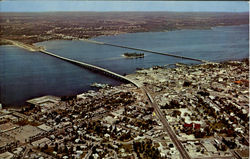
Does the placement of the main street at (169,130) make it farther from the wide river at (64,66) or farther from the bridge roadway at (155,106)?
the wide river at (64,66)

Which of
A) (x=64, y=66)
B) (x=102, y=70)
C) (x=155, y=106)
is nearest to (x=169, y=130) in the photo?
(x=155, y=106)

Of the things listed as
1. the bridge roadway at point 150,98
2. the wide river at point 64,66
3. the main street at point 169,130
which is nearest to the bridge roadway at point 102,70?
the bridge roadway at point 150,98

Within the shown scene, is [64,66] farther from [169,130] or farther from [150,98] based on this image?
[169,130]

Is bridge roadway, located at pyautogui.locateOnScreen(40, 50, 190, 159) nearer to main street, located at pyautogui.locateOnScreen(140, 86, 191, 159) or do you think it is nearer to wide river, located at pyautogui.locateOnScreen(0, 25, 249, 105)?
main street, located at pyautogui.locateOnScreen(140, 86, 191, 159)

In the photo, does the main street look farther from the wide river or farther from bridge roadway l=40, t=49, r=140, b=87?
the wide river

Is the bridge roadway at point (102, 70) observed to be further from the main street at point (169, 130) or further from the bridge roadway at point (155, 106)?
the main street at point (169, 130)

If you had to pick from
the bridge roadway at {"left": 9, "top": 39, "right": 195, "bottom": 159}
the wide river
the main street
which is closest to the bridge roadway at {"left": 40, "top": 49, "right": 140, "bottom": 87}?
the bridge roadway at {"left": 9, "top": 39, "right": 195, "bottom": 159}

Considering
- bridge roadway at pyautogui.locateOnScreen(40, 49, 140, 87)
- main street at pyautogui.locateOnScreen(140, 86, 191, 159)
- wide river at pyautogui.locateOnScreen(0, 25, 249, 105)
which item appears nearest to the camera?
main street at pyautogui.locateOnScreen(140, 86, 191, 159)

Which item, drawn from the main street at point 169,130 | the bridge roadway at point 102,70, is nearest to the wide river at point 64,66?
the bridge roadway at point 102,70

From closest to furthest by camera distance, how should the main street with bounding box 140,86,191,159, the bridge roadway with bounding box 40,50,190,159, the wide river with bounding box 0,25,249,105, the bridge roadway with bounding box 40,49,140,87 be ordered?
1. the main street with bounding box 140,86,191,159
2. the bridge roadway with bounding box 40,50,190,159
3. the wide river with bounding box 0,25,249,105
4. the bridge roadway with bounding box 40,49,140,87

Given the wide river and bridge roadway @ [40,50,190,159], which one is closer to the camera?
bridge roadway @ [40,50,190,159]

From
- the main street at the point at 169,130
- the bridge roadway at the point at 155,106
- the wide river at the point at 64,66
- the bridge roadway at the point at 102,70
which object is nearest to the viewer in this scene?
the main street at the point at 169,130

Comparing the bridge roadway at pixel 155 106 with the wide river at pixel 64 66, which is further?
the wide river at pixel 64 66

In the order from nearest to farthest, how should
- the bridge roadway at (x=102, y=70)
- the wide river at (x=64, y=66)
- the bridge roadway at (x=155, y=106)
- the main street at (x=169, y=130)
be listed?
1. the main street at (x=169, y=130)
2. the bridge roadway at (x=155, y=106)
3. the wide river at (x=64, y=66)
4. the bridge roadway at (x=102, y=70)
